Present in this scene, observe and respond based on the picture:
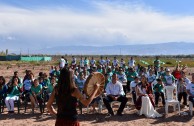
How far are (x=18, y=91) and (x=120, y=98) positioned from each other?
349 centimetres

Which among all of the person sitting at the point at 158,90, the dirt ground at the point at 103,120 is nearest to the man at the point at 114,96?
the dirt ground at the point at 103,120

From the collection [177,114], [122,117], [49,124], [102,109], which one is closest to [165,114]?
[177,114]

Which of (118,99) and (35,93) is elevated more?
(35,93)

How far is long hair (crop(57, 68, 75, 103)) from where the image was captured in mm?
4543

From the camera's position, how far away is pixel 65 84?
4.57 m

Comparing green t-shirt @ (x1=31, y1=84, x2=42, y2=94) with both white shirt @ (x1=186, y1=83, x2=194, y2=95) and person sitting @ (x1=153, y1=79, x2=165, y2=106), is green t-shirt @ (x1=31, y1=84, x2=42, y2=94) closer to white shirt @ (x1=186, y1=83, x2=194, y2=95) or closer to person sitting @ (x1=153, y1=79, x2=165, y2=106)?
person sitting @ (x1=153, y1=79, x2=165, y2=106)

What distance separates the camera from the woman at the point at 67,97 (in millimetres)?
4562

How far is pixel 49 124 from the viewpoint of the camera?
998 cm

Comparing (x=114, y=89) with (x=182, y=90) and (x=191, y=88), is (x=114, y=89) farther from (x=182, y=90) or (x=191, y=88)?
(x=182, y=90)

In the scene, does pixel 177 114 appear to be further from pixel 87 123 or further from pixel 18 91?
pixel 18 91

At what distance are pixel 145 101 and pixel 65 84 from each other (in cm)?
677

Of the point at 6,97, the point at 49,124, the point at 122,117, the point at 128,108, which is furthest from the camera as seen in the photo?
the point at 128,108

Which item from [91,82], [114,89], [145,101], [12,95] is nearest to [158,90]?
[145,101]

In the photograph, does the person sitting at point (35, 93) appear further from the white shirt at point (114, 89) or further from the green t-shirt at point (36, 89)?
the white shirt at point (114, 89)
